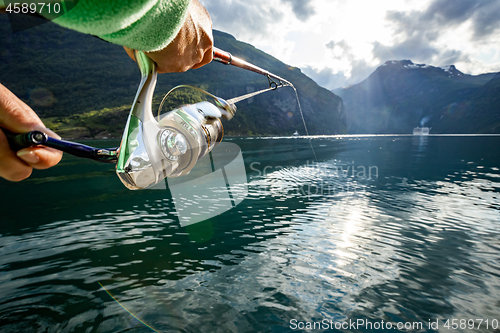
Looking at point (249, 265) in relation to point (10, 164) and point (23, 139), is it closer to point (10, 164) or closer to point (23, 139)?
point (10, 164)

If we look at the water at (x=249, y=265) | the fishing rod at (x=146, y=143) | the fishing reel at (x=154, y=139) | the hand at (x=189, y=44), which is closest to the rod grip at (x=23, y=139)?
the fishing rod at (x=146, y=143)

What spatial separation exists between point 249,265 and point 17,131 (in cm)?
761

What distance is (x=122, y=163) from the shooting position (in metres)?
1.73

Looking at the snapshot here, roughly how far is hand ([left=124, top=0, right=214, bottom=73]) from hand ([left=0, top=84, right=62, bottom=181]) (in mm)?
720

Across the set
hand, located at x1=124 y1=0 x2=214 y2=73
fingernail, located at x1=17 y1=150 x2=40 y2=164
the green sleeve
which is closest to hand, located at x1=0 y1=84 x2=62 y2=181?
fingernail, located at x1=17 y1=150 x2=40 y2=164

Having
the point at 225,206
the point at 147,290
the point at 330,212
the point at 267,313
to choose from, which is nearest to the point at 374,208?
the point at 330,212

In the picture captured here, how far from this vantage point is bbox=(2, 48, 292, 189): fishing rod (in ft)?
4.82

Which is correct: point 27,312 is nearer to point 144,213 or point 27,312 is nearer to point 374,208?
point 144,213

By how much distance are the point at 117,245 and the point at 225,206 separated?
6.61 meters

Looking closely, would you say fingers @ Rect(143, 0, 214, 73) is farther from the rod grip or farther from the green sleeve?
the rod grip

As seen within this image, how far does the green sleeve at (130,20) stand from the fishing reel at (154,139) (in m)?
0.48
